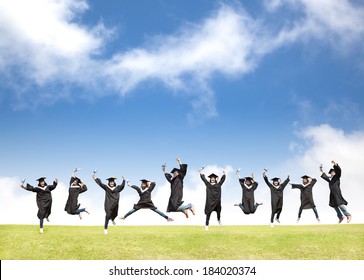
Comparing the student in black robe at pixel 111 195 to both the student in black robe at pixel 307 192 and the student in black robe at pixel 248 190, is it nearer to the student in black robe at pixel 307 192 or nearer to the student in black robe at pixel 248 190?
the student in black robe at pixel 248 190

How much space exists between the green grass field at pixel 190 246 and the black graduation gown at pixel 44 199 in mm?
1123

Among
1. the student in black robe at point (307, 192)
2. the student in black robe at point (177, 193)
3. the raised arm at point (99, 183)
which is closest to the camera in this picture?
the raised arm at point (99, 183)

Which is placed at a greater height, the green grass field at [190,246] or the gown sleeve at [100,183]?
the gown sleeve at [100,183]

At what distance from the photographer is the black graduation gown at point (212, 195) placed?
58.7ft

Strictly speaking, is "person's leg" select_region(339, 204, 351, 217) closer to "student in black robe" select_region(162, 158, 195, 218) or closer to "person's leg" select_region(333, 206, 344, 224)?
"person's leg" select_region(333, 206, 344, 224)

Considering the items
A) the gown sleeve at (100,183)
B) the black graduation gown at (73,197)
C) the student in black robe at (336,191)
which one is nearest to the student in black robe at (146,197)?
the gown sleeve at (100,183)

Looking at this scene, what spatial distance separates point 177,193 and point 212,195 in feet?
4.62

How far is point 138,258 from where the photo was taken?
14258 millimetres

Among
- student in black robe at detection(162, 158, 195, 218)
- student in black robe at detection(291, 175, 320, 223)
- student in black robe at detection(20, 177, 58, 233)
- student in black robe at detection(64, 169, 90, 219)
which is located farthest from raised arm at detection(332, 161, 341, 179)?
student in black robe at detection(20, 177, 58, 233)

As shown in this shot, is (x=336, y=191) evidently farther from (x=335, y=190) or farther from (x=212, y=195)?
(x=212, y=195)

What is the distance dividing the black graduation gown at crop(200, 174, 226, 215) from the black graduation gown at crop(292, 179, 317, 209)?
3805 millimetres

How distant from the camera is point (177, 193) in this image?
59.8ft

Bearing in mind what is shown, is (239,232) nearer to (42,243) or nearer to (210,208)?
(210,208)
